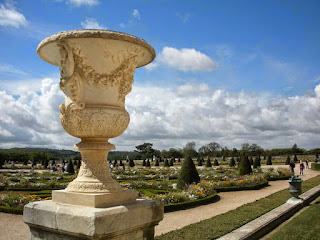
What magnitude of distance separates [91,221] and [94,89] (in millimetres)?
1256

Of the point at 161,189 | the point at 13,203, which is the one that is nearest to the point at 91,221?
the point at 13,203

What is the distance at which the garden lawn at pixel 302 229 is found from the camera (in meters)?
6.26

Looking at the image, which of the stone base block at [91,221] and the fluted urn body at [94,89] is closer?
the stone base block at [91,221]

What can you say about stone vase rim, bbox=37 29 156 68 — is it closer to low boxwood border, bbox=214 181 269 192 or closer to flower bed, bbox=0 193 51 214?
flower bed, bbox=0 193 51 214

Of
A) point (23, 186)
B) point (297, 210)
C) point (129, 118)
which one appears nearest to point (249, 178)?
point (297, 210)

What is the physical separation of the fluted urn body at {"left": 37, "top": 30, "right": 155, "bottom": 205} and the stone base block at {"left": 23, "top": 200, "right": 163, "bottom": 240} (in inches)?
9.7

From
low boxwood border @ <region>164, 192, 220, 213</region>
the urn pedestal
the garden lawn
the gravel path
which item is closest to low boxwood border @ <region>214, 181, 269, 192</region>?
the gravel path

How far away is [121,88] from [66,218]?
1.38 meters

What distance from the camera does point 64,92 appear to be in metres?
2.97

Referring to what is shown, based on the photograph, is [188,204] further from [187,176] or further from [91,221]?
[91,221]

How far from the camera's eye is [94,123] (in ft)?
9.23

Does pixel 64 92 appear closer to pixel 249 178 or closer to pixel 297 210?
pixel 297 210

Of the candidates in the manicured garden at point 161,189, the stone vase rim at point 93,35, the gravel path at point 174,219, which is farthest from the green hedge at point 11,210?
the stone vase rim at point 93,35

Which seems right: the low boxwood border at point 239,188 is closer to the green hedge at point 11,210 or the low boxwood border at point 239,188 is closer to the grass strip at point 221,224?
the grass strip at point 221,224
